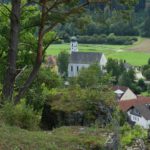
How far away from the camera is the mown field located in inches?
3363

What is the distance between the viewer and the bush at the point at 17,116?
24.8ft

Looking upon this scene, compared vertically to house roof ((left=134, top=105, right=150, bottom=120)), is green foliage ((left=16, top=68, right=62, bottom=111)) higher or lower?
higher

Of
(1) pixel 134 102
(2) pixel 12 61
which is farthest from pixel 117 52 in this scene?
(2) pixel 12 61

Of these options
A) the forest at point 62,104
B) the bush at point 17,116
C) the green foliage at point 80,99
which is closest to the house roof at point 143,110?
the forest at point 62,104

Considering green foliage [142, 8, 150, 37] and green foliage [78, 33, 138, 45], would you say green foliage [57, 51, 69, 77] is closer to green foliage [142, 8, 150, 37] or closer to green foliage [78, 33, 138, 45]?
green foliage [78, 33, 138, 45]

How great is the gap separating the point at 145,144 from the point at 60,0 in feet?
9.85

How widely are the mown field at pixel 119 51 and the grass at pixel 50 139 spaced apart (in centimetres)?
7453

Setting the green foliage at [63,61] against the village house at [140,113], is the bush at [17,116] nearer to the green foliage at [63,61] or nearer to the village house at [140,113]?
the village house at [140,113]

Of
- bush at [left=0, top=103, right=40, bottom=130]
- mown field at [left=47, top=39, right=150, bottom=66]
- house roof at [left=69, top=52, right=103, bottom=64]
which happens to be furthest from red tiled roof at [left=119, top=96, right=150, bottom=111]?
bush at [left=0, top=103, right=40, bottom=130]

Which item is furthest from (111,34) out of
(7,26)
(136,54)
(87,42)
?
(7,26)

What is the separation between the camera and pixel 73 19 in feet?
30.1

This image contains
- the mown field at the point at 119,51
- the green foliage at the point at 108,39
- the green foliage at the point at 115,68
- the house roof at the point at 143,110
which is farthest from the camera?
the green foliage at the point at 108,39

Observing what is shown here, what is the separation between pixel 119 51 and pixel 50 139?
85.0 metres

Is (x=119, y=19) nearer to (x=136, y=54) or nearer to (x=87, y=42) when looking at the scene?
A: (x=136, y=54)
